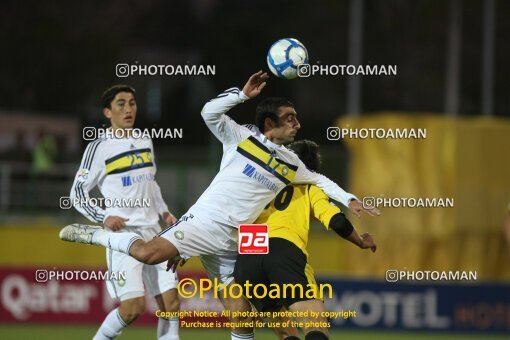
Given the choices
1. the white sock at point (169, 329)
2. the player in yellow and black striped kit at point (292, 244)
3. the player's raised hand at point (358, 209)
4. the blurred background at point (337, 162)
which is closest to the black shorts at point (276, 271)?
the player in yellow and black striped kit at point (292, 244)

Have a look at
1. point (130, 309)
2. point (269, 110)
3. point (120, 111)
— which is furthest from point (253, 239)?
point (120, 111)

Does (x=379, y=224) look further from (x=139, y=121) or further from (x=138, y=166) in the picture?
(x=138, y=166)

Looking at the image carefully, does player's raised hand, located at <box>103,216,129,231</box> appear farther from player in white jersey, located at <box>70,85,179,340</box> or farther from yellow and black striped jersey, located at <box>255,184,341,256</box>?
yellow and black striped jersey, located at <box>255,184,341,256</box>

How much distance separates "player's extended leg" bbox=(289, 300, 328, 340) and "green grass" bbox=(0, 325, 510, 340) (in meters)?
5.06

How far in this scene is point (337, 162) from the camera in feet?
60.4

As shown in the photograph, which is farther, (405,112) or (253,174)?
(405,112)

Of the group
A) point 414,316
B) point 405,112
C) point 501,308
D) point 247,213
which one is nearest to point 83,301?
point 414,316

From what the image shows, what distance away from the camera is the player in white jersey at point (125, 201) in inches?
397

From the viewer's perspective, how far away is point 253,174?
31.7ft

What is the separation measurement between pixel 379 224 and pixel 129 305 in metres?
8.85

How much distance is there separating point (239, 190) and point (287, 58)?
115 cm

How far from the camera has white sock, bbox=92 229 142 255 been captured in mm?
9562

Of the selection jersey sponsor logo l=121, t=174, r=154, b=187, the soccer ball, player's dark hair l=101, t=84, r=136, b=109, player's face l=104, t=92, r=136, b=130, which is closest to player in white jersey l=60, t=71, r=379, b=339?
the soccer ball

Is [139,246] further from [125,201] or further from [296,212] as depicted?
[296,212]
